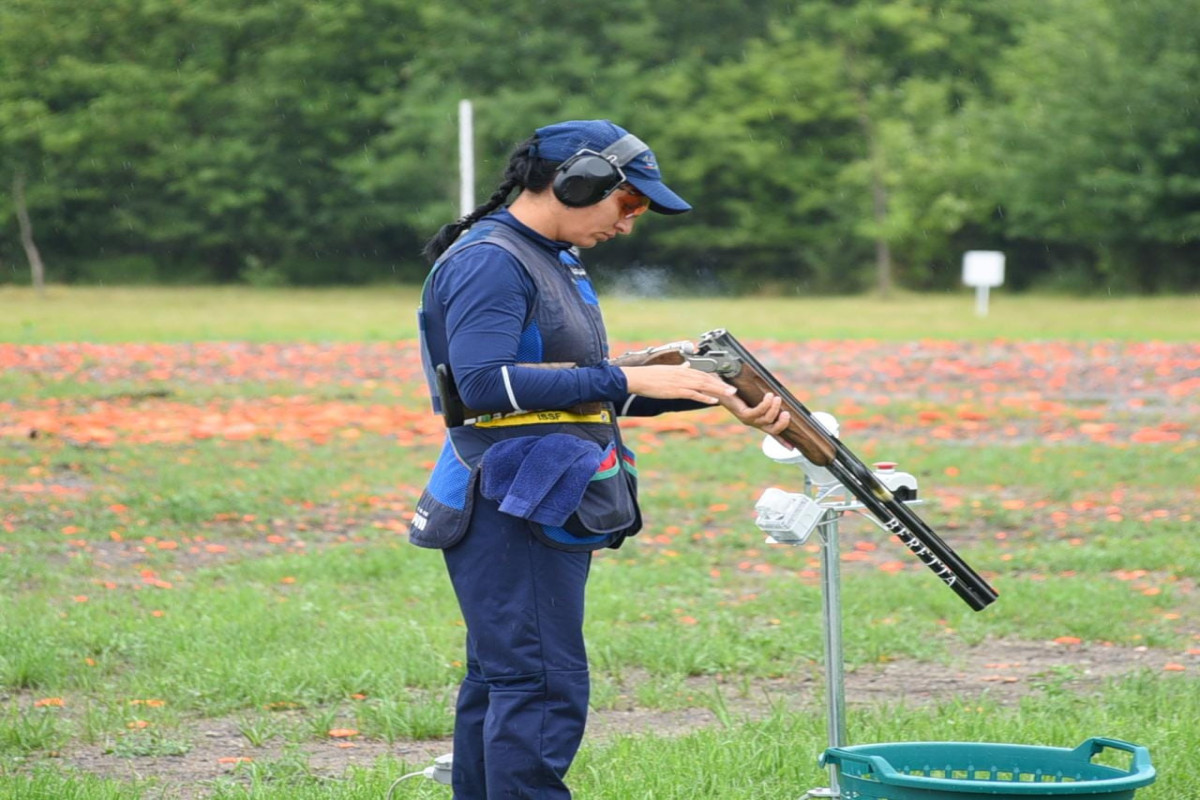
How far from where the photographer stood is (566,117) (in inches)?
1959

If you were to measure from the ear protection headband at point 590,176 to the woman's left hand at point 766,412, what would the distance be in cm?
56

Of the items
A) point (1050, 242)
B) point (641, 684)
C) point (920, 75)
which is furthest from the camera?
point (920, 75)

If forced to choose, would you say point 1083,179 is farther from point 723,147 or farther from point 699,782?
point 699,782

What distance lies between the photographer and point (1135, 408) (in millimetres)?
15094

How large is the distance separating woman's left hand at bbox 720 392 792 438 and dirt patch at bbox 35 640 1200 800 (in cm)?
193

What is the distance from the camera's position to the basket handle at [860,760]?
3.30 meters

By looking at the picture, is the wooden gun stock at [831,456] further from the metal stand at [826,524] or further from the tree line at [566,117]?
the tree line at [566,117]

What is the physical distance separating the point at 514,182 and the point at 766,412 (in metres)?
0.83

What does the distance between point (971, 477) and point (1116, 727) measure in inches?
242

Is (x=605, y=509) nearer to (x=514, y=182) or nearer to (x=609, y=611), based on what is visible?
(x=514, y=182)

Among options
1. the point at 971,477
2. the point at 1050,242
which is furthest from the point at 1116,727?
the point at 1050,242

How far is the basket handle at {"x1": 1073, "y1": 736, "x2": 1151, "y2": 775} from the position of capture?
3.47m

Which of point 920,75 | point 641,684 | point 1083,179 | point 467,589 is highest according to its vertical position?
point 920,75

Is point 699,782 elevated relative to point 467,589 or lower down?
lower down
